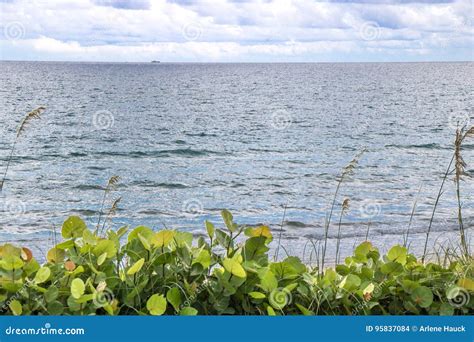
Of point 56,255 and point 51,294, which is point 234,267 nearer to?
point 51,294

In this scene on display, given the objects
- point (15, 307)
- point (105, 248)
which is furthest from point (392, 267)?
point (15, 307)

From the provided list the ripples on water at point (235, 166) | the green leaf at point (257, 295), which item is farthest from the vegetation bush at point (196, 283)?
the ripples on water at point (235, 166)

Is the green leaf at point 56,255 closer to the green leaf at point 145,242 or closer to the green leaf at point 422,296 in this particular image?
the green leaf at point 145,242

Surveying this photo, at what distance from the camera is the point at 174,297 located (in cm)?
260

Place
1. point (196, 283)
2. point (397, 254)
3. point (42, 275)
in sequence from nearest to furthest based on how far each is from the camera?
A: point (42, 275) < point (196, 283) < point (397, 254)

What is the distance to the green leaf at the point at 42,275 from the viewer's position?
2.59 meters

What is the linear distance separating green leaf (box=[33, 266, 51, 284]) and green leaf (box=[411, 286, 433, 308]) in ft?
4.93

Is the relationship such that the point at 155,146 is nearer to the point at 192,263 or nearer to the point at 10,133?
the point at 10,133

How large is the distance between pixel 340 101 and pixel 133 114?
28.4 metres

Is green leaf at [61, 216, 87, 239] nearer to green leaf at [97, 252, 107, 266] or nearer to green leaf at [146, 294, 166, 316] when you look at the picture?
green leaf at [97, 252, 107, 266]

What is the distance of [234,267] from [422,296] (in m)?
0.83

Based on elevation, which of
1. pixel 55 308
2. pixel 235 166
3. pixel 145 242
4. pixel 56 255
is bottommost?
pixel 235 166

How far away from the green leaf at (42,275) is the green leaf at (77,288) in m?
0.16

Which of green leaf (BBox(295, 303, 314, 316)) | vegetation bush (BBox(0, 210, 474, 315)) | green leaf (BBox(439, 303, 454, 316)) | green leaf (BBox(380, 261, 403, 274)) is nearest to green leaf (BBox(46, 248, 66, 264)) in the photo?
vegetation bush (BBox(0, 210, 474, 315))
